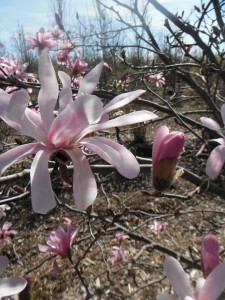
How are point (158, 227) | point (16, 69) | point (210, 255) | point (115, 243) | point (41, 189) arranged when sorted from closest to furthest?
point (41, 189), point (210, 255), point (16, 69), point (158, 227), point (115, 243)

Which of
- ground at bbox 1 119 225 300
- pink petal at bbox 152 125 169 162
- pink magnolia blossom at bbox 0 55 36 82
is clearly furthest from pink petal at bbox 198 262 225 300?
pink magnolia blossom at bbox 0 55 36 82

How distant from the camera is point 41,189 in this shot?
1.63 feet

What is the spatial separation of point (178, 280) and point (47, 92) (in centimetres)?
36

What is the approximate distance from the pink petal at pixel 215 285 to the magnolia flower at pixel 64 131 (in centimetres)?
18

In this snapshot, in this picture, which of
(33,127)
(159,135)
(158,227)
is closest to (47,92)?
(33,127)

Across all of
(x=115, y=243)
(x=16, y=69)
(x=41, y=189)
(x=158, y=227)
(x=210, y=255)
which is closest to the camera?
(x=41, y=189)

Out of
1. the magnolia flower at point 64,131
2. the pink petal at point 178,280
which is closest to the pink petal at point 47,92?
the magnolia flower at point 64,131

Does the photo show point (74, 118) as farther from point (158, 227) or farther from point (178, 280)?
point (158, 227)

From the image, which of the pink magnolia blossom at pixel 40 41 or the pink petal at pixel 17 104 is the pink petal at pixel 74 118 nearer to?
the pink petal at pixel 17 104

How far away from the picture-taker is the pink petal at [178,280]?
0.56m

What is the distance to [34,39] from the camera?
2.79 meters

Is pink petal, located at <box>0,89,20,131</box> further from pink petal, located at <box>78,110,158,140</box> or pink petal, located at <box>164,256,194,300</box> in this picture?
pink petal, located at <box>164,256,194,300</box>

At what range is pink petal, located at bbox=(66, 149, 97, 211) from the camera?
52cm

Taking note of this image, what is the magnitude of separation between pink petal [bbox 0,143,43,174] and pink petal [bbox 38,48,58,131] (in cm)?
4
